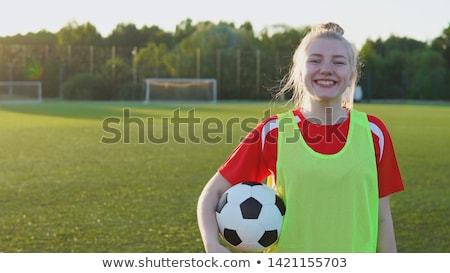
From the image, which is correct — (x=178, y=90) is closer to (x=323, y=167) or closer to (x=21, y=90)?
(x=21, y=90)

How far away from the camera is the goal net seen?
35.9 m

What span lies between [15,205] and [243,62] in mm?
33746

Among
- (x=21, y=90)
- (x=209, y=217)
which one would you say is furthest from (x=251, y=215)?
(x=21, y=90)

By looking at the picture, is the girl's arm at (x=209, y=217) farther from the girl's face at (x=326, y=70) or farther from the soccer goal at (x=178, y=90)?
the soccer goal at (x=178, y=90)

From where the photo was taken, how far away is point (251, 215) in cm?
215

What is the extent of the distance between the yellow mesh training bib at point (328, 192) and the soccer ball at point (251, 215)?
36mm

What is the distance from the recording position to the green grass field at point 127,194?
4355mm

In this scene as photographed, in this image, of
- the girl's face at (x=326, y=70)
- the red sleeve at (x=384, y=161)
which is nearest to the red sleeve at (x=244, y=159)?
the girl's face at (x=326, y=70)

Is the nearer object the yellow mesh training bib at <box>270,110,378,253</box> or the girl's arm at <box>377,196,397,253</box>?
the yellow mesh training bib at <box>270,110,378,253</box>

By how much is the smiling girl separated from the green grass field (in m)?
2.12

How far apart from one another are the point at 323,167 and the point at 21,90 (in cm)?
3610

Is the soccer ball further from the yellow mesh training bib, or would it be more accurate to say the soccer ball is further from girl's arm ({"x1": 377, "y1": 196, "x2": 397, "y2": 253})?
girl's arm ({"x1": 377, "y1": 196, "x2": 397, "y2": 253})

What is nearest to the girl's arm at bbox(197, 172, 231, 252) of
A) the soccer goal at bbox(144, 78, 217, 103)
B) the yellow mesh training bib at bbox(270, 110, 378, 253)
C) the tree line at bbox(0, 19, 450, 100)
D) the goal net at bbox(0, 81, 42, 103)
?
the yellow mesh training bib at bbox(270, 110, 378, 253)
